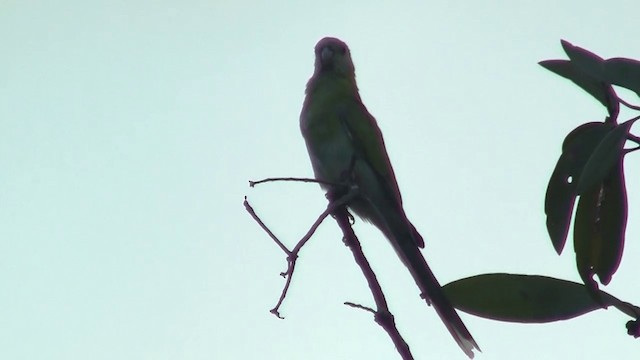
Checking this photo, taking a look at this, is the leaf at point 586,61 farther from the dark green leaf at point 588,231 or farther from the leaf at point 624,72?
the dark green leaf at point 588,231

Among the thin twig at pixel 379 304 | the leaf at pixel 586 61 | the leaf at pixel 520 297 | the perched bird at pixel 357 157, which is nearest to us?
the thin twig at pixel 379 304

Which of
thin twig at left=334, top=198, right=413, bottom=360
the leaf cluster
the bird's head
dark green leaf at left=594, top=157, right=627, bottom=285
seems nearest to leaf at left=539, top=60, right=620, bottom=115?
the leaf cluster

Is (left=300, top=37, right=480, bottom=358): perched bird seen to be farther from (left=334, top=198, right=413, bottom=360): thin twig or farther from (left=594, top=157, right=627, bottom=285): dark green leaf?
(left=334, top=198, right=413, bottom=360): thin twig

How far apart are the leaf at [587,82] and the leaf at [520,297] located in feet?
1.33

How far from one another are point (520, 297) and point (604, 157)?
0.32 meters

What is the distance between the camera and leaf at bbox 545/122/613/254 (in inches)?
62.1

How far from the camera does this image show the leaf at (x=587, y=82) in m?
1.60

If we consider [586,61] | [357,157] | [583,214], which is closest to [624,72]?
[586,61]

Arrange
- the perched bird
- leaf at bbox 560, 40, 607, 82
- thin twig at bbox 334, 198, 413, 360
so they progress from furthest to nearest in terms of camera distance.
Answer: the perched bird
leaf at bbox 560, 40, 607, 82
thin twig at bbox 334, 198, 413, 360

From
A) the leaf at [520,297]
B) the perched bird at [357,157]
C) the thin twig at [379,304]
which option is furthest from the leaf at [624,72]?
the perched bird at [357,157]

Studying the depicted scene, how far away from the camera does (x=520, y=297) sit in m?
1.46

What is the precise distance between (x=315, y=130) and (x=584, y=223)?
5.32 ft

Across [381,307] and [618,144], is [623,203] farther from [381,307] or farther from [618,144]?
[381,307]

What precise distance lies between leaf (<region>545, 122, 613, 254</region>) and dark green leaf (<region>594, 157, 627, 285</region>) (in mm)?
69
